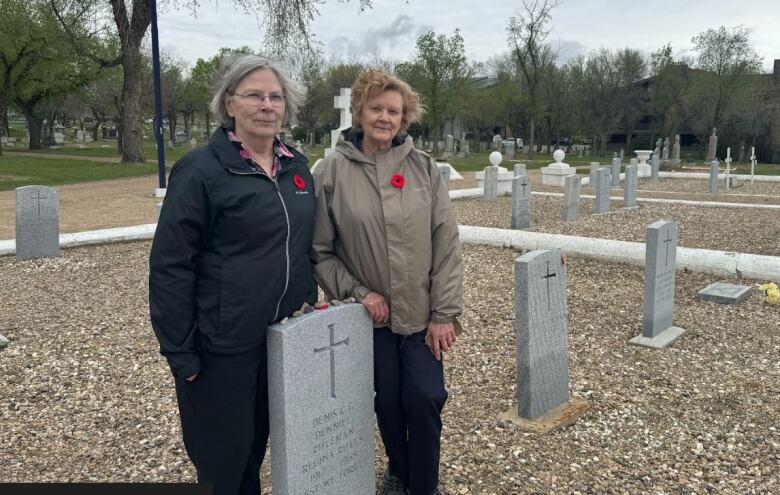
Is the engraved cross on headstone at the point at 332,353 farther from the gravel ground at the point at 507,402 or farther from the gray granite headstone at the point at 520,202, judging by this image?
the gray granite headstone at the point at 520,202

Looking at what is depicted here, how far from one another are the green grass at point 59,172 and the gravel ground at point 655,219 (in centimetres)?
1338

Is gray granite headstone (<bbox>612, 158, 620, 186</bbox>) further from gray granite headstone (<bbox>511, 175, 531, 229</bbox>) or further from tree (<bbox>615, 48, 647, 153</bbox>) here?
tree (<bbox>615, 48, 647, 153</bbox>)

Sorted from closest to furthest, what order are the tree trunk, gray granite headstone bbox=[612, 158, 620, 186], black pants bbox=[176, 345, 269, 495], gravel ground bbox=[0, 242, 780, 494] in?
black pants bbox=[176, 345, 269, 495] → gravel ground bbox=[0, 242, 780, 494] → gray granite headstone bbox=[612, 158, 620, 186] → the tree trunk

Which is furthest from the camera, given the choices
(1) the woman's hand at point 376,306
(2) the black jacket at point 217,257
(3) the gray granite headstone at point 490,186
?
(3) the gray granite headstone at point 490,186

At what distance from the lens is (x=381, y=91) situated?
101 inches

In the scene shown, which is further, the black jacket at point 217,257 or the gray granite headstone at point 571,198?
the gray granite headstone at point 571,198

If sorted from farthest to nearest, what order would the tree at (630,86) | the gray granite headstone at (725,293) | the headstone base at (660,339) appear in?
the tree at (630,86) → the gray granite headstone at (725,293) → the headstone base at (660,339)

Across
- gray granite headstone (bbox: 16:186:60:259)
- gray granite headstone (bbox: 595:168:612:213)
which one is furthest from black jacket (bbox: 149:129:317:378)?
gray granite headstone (bbox: 595:168:612:213)

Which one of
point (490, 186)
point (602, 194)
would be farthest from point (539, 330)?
point (490, 186)

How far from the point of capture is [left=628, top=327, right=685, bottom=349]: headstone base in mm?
5055

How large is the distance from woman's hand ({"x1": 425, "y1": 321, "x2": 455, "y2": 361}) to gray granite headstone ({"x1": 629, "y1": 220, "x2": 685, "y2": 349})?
2.99 meters

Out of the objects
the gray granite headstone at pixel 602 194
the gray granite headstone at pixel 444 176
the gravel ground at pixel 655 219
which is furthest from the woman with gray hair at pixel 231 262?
the gray granite headstone at pixel 602 194

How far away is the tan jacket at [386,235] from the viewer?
253cm

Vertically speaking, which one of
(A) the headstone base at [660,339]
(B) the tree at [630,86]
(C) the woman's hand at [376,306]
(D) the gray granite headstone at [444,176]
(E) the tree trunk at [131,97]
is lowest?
(A) the headstone base at [660,339]
